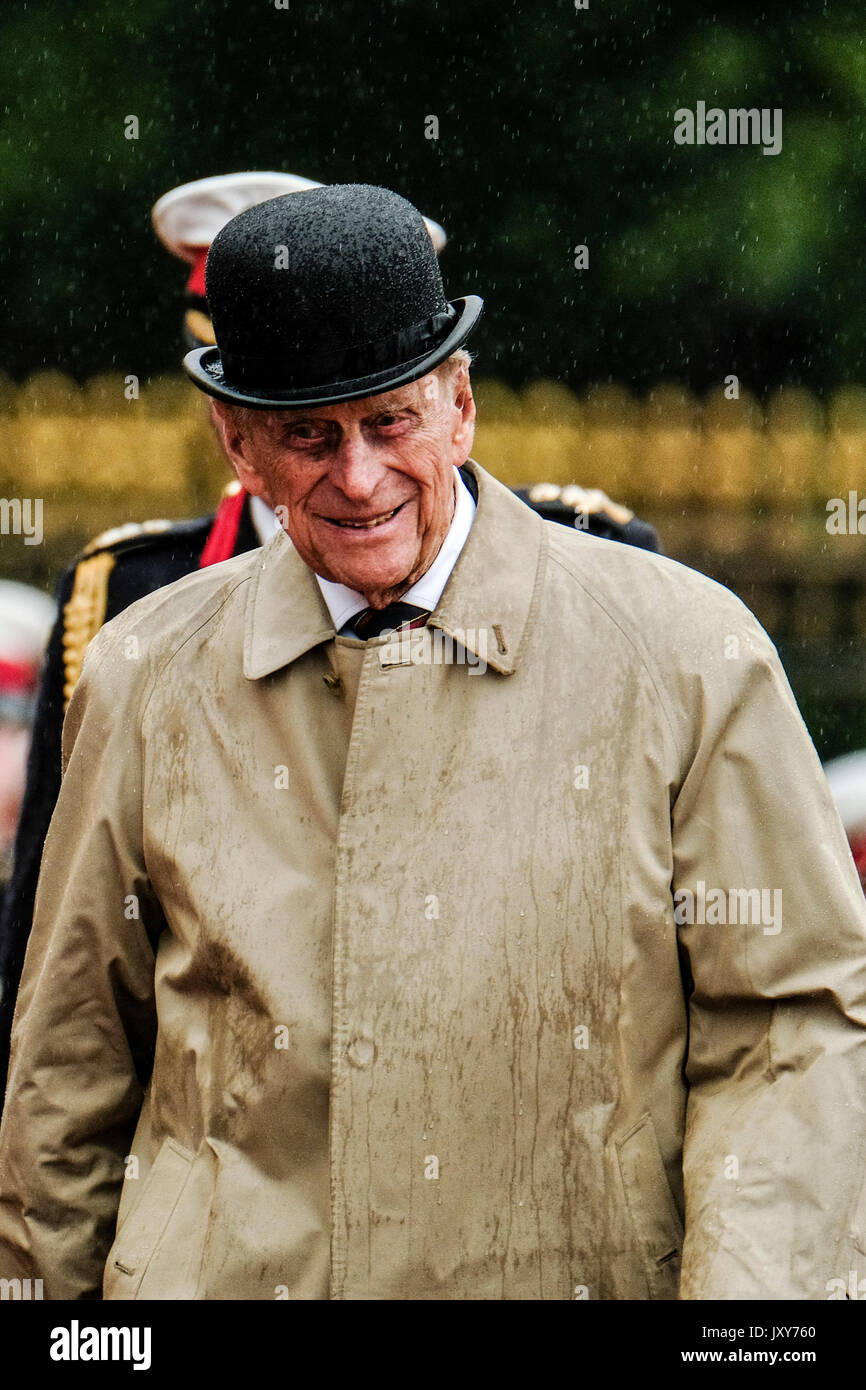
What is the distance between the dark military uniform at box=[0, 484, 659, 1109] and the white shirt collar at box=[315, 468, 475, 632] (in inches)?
51.0

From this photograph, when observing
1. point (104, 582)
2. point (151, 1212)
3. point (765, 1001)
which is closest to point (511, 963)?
A: point (765, 1001)

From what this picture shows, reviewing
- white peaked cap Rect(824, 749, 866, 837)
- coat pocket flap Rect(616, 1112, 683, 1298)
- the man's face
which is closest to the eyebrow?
the man's face

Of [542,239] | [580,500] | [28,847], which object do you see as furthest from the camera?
[542,239]

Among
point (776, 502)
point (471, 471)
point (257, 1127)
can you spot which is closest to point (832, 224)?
point (776, 502)

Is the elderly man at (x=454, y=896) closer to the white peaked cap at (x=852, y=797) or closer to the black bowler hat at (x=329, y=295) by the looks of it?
the black bowler hat at (x=329, y=295)

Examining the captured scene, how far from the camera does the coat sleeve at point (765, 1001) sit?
1986mm

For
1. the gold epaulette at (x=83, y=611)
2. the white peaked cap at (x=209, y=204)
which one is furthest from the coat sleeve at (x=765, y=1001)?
the white peaked cap at (x=209, y=204)

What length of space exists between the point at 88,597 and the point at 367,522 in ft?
5.48

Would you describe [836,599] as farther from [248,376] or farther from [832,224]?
[248,376]

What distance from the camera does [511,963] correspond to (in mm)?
2092

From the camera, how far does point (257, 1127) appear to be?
2.16m

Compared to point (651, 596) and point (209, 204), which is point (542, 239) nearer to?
point (209, 204)

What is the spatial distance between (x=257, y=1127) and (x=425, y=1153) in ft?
0.62

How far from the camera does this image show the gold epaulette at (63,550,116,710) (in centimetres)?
367
